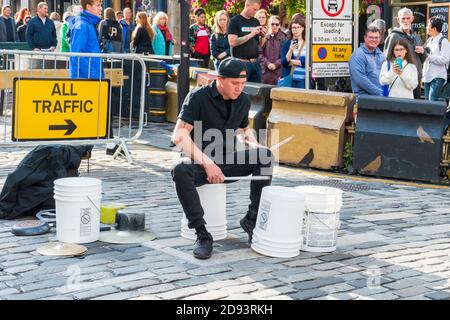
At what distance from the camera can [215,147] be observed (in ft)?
20.2

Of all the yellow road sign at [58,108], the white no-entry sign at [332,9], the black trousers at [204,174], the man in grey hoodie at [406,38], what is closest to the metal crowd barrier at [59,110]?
the yellow road sign at [58,108]

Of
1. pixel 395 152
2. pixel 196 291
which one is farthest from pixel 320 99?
pixel 196 291

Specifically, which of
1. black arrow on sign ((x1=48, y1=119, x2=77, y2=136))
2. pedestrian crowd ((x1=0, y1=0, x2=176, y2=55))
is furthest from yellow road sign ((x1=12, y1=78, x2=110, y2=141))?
pedestrian crowd ((x1=0, y1=0, x2=176, y2=55))

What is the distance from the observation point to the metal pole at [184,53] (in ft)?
34.7

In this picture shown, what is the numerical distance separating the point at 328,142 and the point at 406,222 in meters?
2.79

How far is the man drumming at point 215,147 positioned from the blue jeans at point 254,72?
5.72 metres

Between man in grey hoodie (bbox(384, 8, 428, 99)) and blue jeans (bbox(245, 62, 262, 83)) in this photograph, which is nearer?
man in grey hoodie (bbox(384, 8, 428, 99))

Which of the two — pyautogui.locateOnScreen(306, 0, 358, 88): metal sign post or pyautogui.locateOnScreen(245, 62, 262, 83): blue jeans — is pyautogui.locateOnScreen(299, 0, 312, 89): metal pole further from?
pyautogui.locateOnScreen(245, 62, 262, 83): blue jeans

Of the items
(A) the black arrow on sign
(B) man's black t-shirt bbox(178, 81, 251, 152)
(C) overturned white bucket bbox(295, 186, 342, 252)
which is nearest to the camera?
(C) overturned white bucket bbox(295, 186, 342, 252)

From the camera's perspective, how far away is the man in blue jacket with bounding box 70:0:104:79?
916cm

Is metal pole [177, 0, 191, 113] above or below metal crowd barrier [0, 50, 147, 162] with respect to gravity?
above

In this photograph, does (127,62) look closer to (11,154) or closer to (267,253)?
(11,154)

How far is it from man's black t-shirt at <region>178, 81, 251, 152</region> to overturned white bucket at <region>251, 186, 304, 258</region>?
667 mm

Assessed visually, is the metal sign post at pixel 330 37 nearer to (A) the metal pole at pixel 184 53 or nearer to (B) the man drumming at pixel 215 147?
(A) the metal pole at pixel 184 53
